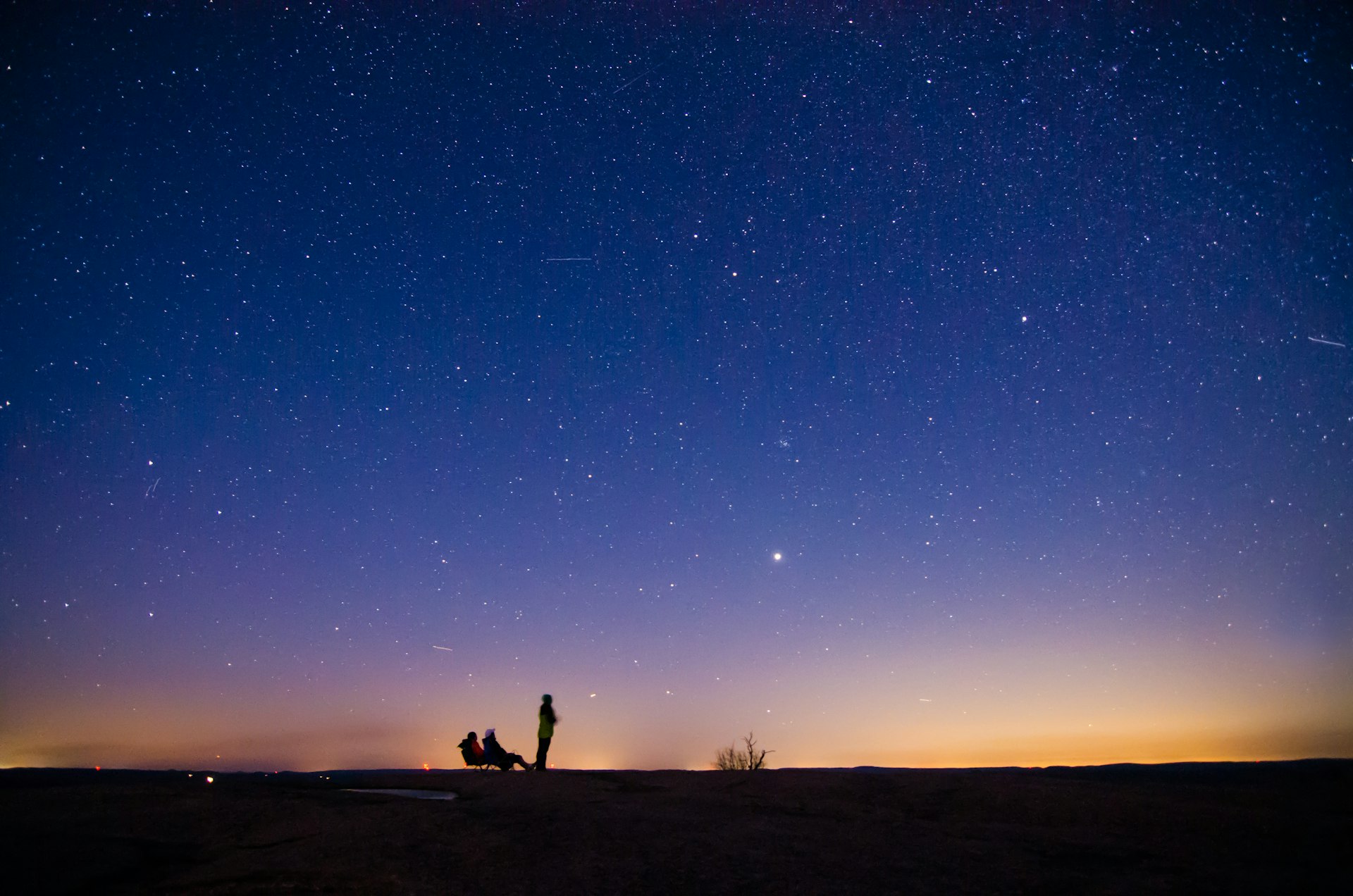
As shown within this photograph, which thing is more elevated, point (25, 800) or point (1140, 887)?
point (25, 800)

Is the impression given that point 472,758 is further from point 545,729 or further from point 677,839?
point 677,839

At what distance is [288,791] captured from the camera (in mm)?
10250

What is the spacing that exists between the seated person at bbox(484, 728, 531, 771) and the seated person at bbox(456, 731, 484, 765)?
13cm

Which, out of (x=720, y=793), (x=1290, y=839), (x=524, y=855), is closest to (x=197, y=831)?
A: (x=524, y=855)

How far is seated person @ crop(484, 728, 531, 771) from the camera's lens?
15.0 metres

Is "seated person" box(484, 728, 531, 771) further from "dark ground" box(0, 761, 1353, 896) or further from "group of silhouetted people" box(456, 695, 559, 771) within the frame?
"dark ground" box(0, 761, 1353, 896)

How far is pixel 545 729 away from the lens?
15.1 meters

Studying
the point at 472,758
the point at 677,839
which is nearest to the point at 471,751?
the point at 472,758

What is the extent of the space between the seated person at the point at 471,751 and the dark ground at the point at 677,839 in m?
3.90

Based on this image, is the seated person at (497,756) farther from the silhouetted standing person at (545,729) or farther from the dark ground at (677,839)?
the dark ground at (677,839)

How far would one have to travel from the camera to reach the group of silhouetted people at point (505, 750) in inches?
586

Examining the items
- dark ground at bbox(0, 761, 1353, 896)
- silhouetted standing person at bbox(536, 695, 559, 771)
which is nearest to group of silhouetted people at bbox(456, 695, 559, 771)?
silhouetted standing person at bbox(536, 695, 559, 771)

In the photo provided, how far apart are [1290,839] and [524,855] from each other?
8661 mm

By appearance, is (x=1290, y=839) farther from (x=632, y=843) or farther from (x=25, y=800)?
(x=25, y=800)
